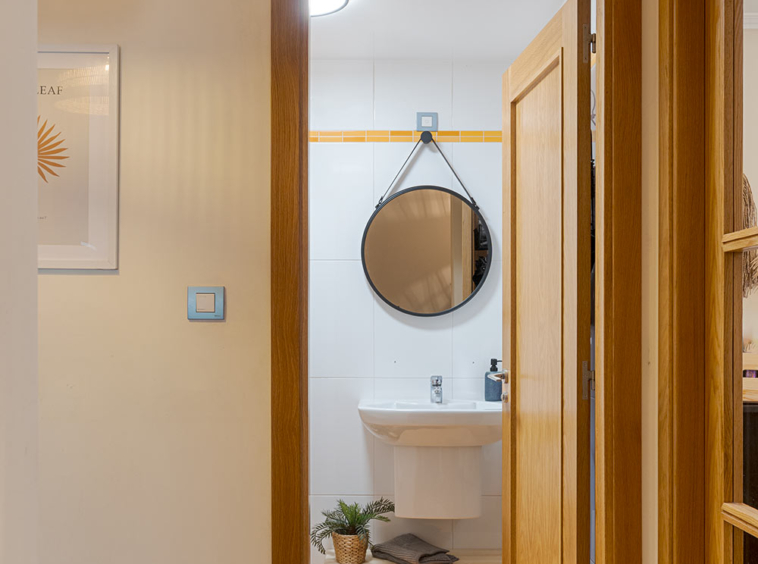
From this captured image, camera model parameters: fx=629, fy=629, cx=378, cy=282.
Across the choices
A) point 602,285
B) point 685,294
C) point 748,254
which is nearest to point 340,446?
point 602,285

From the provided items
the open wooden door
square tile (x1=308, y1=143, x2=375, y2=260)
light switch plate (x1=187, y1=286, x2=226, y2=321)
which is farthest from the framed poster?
square tile (x1=308, y1=143, x2=375, y2=260)

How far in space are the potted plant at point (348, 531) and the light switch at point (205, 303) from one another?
1563 mm

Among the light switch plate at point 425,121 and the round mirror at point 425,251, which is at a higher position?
the light switch plate at point 425,121

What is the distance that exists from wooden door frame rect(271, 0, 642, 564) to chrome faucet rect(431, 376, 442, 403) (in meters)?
1.36

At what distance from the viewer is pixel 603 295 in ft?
4.69

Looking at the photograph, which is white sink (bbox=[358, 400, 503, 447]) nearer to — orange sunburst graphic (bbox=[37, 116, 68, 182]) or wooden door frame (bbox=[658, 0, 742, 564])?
wooden door frame (bbox=[658, 0, 742, 564])

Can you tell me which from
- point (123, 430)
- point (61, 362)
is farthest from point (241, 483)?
point (61, 362)

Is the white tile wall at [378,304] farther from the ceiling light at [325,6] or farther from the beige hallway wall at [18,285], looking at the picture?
the beige hallway wall at [18,285]

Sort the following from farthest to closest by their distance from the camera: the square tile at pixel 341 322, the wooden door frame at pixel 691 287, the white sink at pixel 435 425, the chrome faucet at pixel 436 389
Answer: the square tile at pixel 341 322
the chrome faucet at pixel 436 389
the white sink at pixel 435 425
the wooden door frame at pixel 691 287

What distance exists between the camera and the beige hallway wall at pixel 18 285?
0.37 meters

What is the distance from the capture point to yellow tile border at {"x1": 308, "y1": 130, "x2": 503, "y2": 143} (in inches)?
116

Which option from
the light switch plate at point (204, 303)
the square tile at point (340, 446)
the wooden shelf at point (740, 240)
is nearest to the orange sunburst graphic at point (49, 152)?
the light switch plate at point (204, 303)

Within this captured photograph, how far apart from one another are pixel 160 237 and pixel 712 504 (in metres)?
1.35

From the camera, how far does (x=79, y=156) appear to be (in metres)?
1.50
